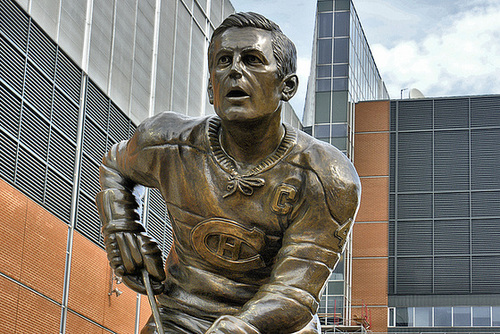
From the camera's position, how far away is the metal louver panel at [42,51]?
21.6 m

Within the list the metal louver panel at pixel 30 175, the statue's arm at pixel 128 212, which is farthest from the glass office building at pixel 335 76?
the statue's arm at pixel 128 212

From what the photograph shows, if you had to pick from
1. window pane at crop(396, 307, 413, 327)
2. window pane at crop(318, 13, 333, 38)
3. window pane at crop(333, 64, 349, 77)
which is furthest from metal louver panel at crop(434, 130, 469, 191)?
window pane at crop(318, 13, 333, 38)

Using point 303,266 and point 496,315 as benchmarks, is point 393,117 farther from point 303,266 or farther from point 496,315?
point 303,266

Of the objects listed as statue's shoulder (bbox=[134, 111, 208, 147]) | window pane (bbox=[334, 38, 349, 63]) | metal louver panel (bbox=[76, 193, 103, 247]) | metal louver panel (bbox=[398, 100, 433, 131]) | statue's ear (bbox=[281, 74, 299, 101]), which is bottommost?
statue's shoulder (bbox=[134, 111, 208, 147])

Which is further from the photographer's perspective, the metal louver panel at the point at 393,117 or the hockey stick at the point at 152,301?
the metal louver panel at the point at 393,117

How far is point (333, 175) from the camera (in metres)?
4.76

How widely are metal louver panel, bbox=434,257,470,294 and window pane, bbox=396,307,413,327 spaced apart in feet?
5.39

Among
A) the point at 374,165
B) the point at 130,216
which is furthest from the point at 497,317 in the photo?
the point at 130,216

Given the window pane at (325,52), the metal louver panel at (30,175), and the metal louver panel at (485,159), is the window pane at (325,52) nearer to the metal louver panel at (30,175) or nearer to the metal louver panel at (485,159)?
the metal louver panel at (485,159)

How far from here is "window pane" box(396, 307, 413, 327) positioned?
4575cm

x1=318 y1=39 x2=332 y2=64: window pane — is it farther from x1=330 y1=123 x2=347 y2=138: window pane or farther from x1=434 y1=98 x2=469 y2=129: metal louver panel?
x1=434 y1=98 x2=469 y2=129: metal louver panel

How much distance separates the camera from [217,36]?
4820 millimetres

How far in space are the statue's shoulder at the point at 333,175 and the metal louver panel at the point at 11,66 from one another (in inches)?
639

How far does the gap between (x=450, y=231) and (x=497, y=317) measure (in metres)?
4.76
